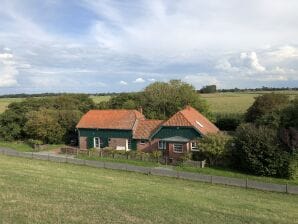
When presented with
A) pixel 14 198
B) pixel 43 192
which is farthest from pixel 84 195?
pixel 14 198

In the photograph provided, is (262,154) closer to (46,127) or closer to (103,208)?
(103,208)

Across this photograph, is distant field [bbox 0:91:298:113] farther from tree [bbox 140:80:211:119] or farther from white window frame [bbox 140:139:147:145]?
white window frame [bbox 140:139:147:145]

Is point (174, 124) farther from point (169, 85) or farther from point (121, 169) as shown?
point (169, 85)

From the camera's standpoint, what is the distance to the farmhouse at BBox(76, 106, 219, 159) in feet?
141

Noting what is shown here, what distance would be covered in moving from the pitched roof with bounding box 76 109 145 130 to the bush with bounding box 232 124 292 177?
53.1 feet

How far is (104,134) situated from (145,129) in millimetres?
6119

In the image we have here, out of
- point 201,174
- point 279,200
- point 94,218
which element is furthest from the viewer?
point 201,174

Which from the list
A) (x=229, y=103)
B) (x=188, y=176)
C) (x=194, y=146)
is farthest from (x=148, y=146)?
(x=229, y=103)

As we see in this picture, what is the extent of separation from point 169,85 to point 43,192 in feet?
158

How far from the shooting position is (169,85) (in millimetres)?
65000

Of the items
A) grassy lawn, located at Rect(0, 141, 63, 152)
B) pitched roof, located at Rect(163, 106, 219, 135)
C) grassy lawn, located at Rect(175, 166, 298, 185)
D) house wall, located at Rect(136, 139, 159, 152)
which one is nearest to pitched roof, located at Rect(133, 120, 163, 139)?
house wall, located at Rect(136, 139, 159, 152)

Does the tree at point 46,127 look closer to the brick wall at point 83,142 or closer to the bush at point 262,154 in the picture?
the brick wall at point 83,142

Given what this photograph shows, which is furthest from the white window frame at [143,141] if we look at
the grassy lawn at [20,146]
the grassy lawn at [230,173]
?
the grassy lawn at [20,146]

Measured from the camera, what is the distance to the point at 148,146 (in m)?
46.3
